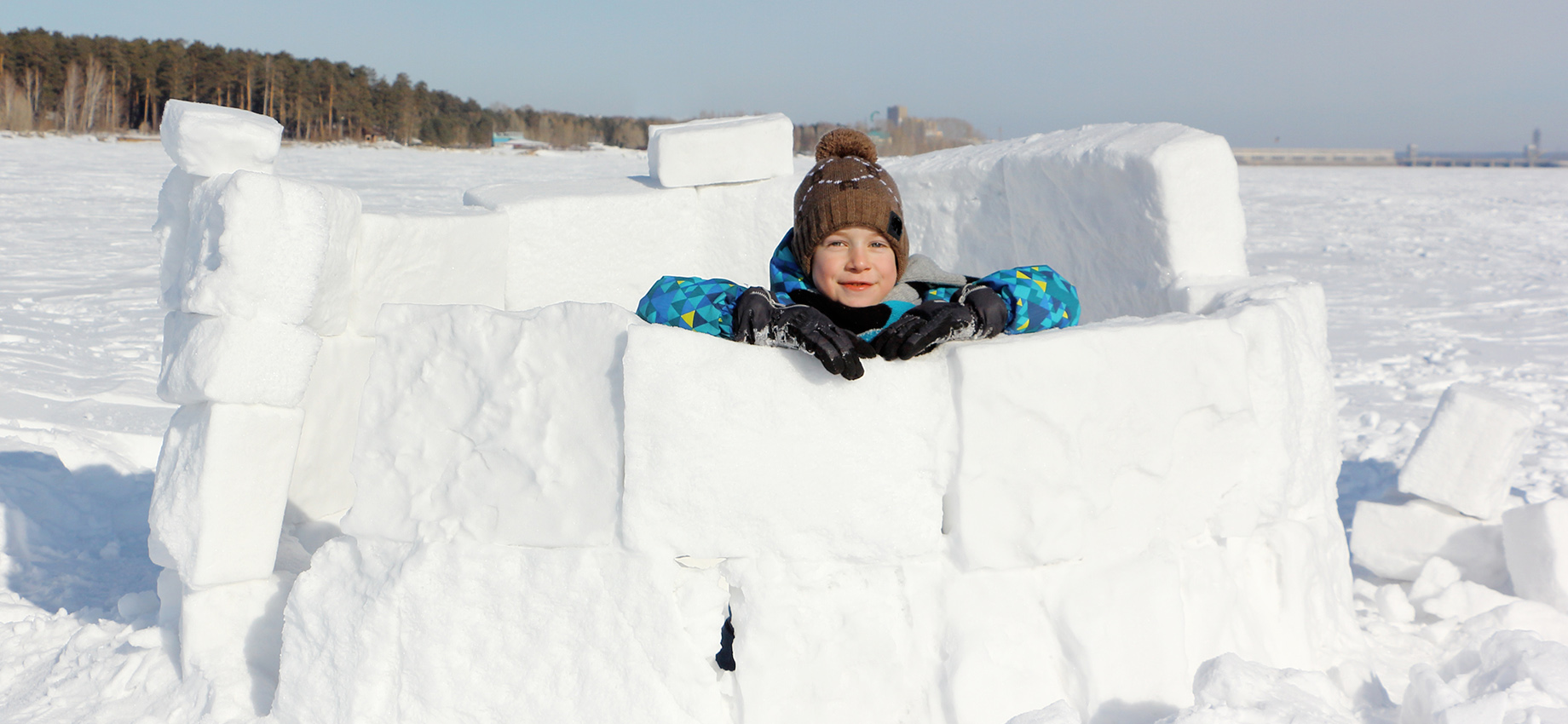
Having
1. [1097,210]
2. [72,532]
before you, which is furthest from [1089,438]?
[72,532]

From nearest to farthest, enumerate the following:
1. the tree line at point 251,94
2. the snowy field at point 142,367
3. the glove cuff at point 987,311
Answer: the glove cuff at point 987,311, the snowy field at point 142,367, the tree line at point 251,94

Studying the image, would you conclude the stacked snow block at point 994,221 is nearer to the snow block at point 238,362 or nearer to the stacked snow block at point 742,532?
the stacked snow block at point 742,532

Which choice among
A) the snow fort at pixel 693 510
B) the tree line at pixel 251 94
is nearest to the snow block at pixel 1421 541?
the snow fort at pixel 693 510

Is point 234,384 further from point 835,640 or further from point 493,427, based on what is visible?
point 835,640

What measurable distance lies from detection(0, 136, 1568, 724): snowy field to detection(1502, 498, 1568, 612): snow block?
0.93 feet

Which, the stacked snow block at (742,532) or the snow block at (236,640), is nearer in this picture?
the stacked snow block at (742,532)

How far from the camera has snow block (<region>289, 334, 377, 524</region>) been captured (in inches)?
108

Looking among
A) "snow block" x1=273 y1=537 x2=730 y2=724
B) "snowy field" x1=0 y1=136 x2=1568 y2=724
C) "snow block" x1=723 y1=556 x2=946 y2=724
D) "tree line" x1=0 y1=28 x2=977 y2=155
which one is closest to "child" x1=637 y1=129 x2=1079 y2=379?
"snow block" x1=723 y1=556 x2=946 y2=724

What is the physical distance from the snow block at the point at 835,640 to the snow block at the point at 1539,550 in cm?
208

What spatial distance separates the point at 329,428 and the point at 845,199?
1.64 m

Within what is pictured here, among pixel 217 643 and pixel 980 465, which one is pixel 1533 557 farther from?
pixel 217 643

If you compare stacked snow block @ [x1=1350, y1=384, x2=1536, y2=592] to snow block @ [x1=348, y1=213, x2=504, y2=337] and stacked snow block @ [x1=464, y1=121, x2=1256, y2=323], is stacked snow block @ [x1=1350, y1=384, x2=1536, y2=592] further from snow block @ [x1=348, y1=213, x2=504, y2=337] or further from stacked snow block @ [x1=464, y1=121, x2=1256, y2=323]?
snow block @ [x1=348, y1=213, x2=504, y2=337]

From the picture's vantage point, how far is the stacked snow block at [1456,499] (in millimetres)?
3170

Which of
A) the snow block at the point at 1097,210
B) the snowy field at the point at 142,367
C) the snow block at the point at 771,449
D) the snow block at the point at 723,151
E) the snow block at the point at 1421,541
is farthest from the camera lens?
the snow block at the point at 723,151
